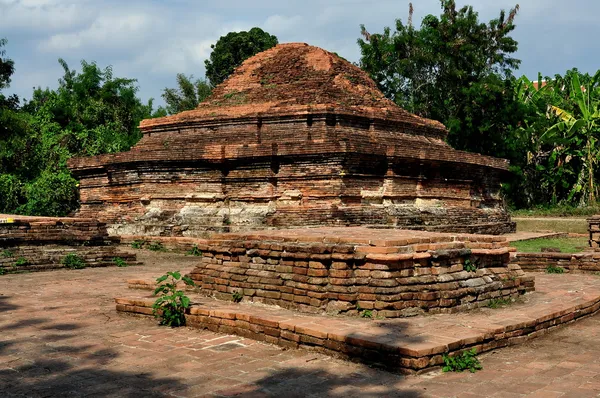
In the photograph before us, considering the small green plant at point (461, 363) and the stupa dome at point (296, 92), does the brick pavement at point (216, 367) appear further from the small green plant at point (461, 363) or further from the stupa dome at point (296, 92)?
the stupa dome at point (296, 92)

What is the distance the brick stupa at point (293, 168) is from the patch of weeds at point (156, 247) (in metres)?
0.65

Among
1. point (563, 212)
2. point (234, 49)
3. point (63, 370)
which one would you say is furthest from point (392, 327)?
point (234, 49)

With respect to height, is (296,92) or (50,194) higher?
(296,92)

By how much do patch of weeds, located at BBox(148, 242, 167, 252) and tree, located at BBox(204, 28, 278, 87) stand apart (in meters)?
23.7

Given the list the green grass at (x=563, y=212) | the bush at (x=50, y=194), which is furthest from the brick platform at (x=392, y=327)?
the green grass at (x=563, y=212)

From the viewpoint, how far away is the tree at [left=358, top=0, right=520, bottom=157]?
23203 mm

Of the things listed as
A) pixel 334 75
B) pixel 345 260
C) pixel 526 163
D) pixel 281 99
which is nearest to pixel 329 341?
pixel 345 260

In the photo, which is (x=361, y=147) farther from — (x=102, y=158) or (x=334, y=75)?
(x=102, y=158)

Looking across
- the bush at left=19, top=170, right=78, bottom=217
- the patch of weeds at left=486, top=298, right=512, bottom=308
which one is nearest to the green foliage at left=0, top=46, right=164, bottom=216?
the bush at left=19, top=170, right=78, bottom=217

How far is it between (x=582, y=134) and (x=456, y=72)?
5.34 metres

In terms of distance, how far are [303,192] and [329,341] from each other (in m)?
7.53

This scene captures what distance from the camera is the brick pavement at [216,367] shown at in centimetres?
351

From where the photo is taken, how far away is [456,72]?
23625mm

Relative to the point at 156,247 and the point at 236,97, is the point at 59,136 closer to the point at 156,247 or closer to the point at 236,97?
the point at 236,97
